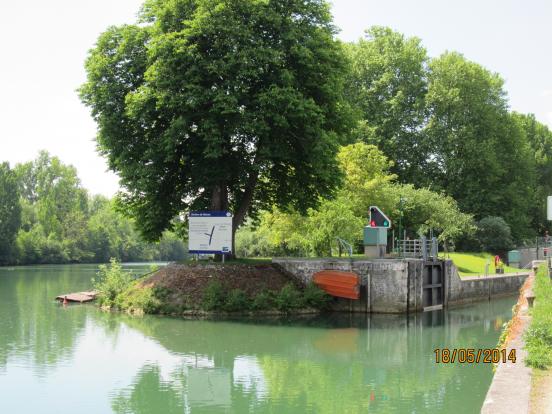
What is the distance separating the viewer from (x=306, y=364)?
768 inches

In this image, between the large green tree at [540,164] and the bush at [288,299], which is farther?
the large green tree at [540,164]

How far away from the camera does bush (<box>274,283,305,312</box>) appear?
2947 cm

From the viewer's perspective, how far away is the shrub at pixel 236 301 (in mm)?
28906

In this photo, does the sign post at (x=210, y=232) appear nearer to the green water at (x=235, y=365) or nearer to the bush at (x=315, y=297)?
the bush at (x=315, y=297)

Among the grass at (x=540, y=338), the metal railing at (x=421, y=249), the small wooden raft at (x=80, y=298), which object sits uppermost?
the metal railing at (x=421, y=249)

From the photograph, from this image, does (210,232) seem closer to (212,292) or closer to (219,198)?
(219,198)

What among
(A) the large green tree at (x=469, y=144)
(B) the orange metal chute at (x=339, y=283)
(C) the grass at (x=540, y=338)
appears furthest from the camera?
(A) the large green tree at (x=469, y=144)

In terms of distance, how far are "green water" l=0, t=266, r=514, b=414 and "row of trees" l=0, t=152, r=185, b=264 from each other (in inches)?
2495

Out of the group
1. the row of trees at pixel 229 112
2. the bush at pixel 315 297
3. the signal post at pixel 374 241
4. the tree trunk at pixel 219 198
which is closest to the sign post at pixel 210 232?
the tree trunk at pixel 219 198

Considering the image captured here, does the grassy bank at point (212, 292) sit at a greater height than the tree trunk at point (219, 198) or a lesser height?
lesser

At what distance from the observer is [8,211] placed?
90.7m
